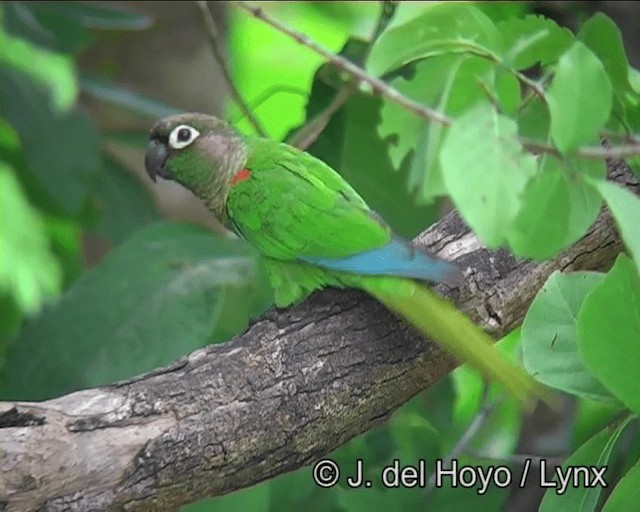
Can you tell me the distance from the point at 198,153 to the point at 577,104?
81cm

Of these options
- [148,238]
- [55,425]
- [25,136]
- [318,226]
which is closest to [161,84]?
[25,136]

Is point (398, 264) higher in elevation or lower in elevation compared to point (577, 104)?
lower

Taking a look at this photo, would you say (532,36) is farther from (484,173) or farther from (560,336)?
(484,173)

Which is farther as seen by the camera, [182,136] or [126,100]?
[126,100]

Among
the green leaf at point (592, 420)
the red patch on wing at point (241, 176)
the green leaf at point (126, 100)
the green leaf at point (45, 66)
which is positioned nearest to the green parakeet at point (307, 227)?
the red patch on wing at point (241, 176)

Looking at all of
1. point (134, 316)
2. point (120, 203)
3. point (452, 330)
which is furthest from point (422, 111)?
point (120, 203)

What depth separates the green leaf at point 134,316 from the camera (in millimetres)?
1817

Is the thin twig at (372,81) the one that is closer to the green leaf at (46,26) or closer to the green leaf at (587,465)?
the green leaf at (587,465)

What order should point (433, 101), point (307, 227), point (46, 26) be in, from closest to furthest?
1. point (307, 227)
2. point (433, 101)
3. point (46, 26)

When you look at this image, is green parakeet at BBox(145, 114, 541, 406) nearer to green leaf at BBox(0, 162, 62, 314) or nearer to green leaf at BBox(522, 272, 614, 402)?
green leaf at BBox(522, 272, 614, 402)

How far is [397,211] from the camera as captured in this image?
6.33 feet

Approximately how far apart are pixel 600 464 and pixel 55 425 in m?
0.60

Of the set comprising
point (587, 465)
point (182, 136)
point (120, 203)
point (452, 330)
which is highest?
point (182, 136)

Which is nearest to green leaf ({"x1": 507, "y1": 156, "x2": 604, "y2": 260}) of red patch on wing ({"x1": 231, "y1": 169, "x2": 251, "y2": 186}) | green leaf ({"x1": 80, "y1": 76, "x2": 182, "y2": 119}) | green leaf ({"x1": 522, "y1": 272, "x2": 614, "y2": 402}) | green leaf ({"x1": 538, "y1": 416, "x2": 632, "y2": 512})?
green leaf ({"x1": 522, "y1": 272, "x2": 614, "y2": 402})
